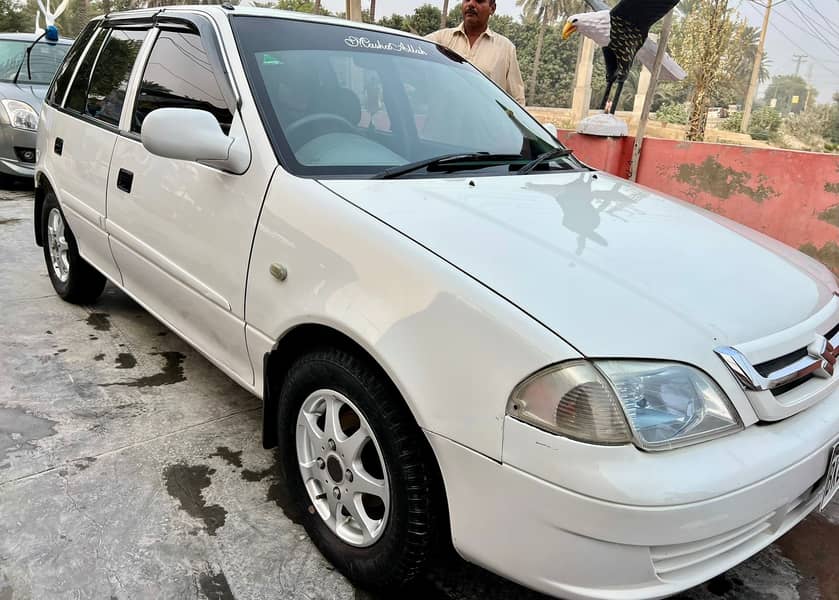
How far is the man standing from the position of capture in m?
4.78

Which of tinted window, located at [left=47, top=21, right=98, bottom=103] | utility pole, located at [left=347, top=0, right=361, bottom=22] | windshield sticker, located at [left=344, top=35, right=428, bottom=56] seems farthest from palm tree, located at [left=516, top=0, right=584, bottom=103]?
windshield sticker, located at [left=344, top=35, right=428, bottom=56]

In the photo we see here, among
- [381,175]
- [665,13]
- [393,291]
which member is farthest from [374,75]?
[665,13]

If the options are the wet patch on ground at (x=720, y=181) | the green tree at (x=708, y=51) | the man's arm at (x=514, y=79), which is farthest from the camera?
the green tree at (x=708, y=51)

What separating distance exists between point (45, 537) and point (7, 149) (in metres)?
6.32

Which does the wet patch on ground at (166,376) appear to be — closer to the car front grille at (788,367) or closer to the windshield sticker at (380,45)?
the windshield sticker at (380,45)

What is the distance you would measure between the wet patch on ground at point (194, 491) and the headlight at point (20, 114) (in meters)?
5.93

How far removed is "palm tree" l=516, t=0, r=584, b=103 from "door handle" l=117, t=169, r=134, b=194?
4217 centimetres

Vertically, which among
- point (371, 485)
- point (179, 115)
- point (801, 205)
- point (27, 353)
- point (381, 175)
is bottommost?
point (27, 353)

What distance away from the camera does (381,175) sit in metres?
2.13

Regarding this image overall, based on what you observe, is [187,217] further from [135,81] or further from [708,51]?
[708,51]

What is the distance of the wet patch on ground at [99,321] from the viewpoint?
377 cm

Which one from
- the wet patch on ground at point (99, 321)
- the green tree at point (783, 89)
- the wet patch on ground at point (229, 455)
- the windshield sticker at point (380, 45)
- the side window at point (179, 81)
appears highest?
the green tree at point (783, 89)

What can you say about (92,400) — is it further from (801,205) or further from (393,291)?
(801,205)

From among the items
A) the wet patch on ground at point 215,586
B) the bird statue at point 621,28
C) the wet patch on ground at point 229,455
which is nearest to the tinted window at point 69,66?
the wet patch on ground at point 229,455
